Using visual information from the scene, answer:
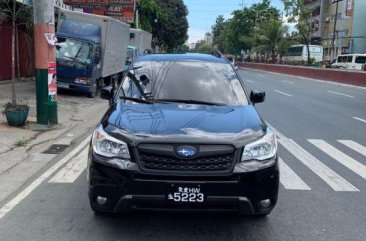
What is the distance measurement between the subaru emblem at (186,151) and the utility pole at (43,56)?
7.65 metres

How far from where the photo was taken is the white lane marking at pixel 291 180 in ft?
22.6

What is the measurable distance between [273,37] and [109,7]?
40.3 meters

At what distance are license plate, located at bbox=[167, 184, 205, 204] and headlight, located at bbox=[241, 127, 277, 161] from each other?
0.51 metres

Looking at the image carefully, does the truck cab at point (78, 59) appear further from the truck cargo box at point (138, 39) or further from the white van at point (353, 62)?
the white van at point (353, 62)

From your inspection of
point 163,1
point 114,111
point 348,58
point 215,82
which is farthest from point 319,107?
point 163,1

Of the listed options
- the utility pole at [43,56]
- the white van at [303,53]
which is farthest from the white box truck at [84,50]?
the white van at [303,53]

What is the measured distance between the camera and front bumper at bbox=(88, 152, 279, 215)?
14.8 ft

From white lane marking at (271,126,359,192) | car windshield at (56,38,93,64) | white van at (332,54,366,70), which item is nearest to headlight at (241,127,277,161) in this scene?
white lane marking at (271,126,359,192)

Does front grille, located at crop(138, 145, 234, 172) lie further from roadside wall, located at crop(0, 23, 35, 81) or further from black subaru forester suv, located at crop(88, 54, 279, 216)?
roadside wall, located at crop(0, 23, 35, 81)

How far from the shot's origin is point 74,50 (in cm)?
2011

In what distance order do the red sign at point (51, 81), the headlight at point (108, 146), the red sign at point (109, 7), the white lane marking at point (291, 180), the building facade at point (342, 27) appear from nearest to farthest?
the headlight at point (108, 146)
the white lane marking at point (291, 180)
the red sign at point (51, 81)
the red sign at point (109, 7)
the building facade at point (342, 27)

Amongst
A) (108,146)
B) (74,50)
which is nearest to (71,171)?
(108,146)

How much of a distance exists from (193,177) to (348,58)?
168 ft

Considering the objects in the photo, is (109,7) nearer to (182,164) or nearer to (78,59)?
(78,59)
